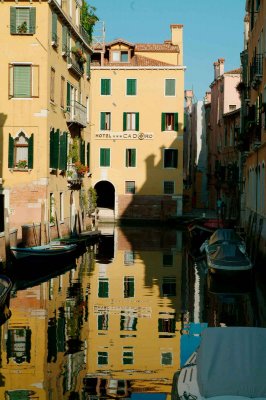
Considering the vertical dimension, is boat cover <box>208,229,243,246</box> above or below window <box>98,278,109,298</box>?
above

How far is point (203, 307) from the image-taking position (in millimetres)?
16422

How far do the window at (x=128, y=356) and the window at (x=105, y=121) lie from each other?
108 ft

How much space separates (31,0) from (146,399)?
19386 millimetres

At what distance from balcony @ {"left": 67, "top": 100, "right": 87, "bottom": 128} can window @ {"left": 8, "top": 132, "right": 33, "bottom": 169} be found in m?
4.23

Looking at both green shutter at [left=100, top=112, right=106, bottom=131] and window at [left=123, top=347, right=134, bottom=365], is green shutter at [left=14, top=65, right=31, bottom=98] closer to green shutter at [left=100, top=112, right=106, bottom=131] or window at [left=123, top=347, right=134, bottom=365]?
window at [left=123, top=347, right=134, bottom=365]

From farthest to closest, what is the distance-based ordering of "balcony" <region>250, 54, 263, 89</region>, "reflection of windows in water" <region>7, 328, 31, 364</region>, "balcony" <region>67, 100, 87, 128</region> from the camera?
"balcony" <region>67, 100, 87, 128</region> → "balcony" <region>250, 54, 263, 89</region> → "reflection of windows in water" <region>7, 328, 31, 364</region>

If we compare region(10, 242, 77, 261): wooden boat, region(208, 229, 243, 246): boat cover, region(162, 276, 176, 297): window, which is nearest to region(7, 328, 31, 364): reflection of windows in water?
region(162, 276, 176, 297): window

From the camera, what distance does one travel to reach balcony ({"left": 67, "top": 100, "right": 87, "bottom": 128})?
30.0 meters

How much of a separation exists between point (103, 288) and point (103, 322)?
15.6ft

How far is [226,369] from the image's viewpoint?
736cm

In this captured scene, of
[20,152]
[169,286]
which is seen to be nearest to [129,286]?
[169,286]

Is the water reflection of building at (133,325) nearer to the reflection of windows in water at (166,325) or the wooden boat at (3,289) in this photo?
the reflection of windows in water at (166,325)

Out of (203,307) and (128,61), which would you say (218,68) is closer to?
(128,61)

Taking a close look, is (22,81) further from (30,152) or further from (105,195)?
(105,195)
